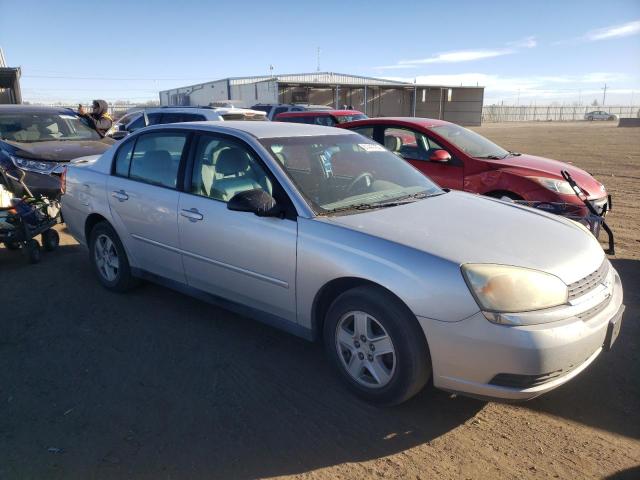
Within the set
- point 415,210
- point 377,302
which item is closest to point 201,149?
point 415,210

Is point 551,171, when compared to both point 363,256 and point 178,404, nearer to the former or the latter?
point 363,256

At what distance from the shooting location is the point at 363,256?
2.91 metres

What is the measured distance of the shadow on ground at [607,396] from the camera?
2918 mm

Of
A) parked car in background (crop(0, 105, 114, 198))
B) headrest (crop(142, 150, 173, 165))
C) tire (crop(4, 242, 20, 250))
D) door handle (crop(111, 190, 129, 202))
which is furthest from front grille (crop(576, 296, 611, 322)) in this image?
parked car in background (crop(0, 105, 114, 198))

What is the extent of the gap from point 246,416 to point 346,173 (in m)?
1.93

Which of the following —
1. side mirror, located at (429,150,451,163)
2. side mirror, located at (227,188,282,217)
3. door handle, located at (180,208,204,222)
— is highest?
side mirror, located at (227,188,282,217)

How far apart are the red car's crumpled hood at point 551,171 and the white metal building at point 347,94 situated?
32214 millimetres

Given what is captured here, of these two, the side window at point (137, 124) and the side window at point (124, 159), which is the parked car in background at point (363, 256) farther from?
the side window at point (137, 124)

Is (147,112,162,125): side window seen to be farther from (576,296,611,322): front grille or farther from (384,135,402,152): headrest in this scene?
(576,296,611,322): front grille

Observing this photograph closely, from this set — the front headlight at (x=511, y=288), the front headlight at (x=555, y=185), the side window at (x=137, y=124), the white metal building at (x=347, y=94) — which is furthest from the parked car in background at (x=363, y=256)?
the white metal building at (x=347, y=94)

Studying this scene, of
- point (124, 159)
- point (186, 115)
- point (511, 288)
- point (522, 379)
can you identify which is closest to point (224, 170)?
point (124, 159)

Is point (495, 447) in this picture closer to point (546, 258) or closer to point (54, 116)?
point (546, 258)

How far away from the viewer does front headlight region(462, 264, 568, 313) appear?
101 inches

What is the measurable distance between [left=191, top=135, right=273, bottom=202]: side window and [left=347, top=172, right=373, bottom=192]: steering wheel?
646mm
